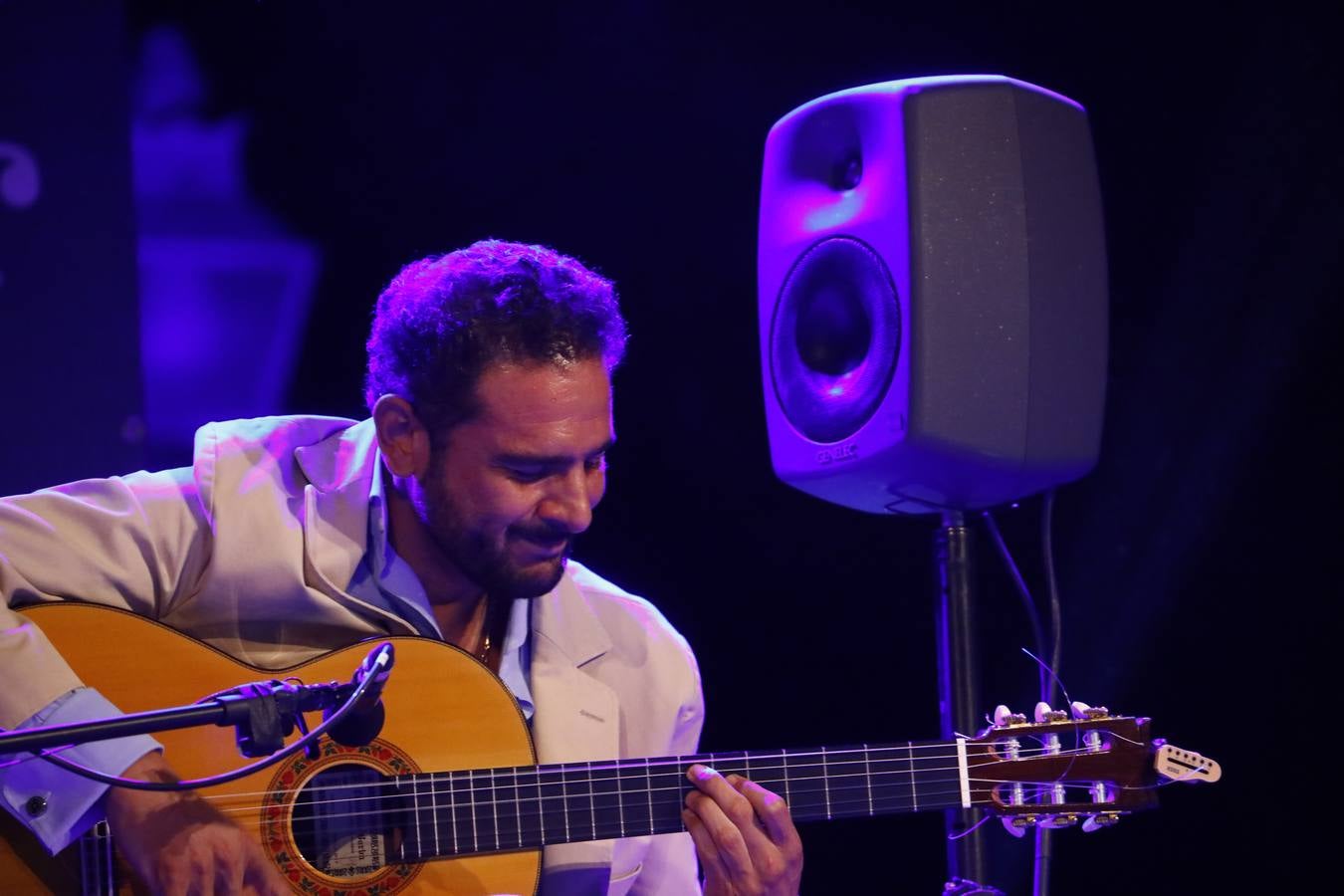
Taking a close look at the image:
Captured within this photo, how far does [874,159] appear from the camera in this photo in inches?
99.4

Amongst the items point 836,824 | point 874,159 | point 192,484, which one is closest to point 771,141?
point 874,159

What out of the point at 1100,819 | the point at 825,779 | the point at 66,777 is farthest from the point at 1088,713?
the point at 66,777

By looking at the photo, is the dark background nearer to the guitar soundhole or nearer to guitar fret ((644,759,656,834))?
guitar fret ((644,759,656,834))

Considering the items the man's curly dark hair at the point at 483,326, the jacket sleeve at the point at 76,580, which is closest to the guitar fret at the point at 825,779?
the man's curly dark hair at the point at 483,326

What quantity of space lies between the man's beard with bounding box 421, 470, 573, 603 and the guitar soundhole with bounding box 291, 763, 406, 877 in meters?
0.45

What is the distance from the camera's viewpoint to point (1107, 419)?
3582 millimetres

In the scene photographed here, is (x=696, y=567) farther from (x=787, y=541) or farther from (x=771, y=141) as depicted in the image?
(x=771, y=141)

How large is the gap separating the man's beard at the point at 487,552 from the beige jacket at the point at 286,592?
14cm

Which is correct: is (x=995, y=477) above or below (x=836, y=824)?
above

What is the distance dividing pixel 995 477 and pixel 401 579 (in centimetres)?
113

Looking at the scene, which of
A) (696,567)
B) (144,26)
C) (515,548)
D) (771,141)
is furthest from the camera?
(696,567)

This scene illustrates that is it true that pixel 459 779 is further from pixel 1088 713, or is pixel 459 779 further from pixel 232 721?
pixel 1088 713

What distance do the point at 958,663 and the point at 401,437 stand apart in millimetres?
1175

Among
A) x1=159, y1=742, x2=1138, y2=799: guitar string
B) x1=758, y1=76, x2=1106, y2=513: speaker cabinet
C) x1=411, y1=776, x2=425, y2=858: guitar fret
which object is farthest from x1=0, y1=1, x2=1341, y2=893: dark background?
x1=411, y1=776, x2=425, y2=858: guitar fret
